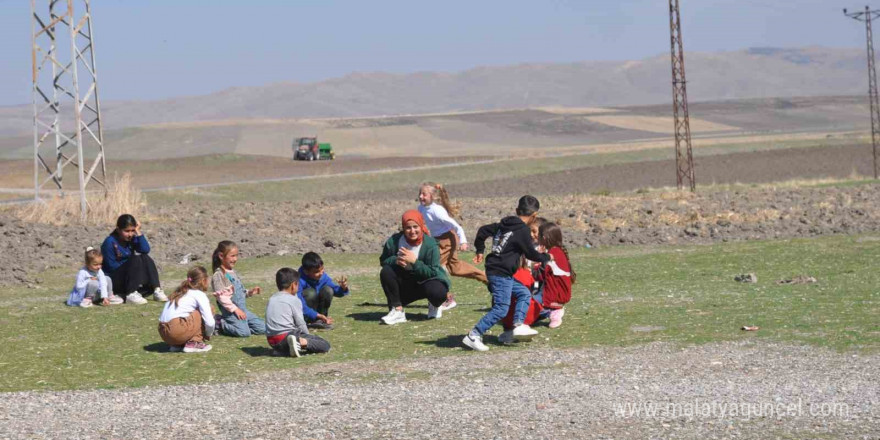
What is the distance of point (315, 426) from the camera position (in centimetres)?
874

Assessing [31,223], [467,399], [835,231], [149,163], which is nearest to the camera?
[467,399]

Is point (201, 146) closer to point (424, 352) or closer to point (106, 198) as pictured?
point (106, 198)

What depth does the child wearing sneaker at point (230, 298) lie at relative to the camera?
43.7 ft

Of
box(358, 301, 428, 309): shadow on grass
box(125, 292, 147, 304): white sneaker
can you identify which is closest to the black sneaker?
box(358, 301, 428, 309): shadow on grass

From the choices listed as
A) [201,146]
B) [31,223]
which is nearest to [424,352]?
[31,223]

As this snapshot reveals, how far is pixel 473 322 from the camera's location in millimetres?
13961

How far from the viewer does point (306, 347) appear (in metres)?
12.1

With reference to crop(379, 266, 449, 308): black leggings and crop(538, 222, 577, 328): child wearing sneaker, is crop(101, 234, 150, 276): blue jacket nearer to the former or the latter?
crop(379, 266, 449, 308): black leggings

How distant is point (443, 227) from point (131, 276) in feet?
16.7

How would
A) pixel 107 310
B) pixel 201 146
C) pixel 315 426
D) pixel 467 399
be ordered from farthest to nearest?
pixel 201 146 < pixel 107 310 < pixel 467 399 < pixel 315 426

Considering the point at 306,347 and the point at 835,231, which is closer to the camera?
the point at 306,347

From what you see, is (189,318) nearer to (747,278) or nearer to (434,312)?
(434,312)

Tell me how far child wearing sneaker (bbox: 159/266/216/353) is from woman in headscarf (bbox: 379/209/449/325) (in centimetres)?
215

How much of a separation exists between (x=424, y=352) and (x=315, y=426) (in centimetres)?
330
